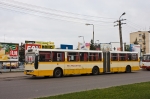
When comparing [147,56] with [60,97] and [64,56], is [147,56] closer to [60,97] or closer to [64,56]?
[64,56]

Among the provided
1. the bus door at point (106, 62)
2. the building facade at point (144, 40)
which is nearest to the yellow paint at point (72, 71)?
the bus door at point (106, 62)

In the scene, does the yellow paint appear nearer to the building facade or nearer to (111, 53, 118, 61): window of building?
(111, 53, 118, 61): window of building

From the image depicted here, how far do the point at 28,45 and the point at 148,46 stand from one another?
10316cm

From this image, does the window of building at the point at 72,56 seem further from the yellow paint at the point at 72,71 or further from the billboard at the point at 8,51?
the billboard at the point at 8,51

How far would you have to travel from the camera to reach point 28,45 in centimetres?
2975

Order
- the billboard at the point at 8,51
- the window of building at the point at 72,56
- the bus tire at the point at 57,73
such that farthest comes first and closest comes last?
the billboard at the point at 8,51 → the window of building at the point at 72,56 → the bus tire at the point at 57,73

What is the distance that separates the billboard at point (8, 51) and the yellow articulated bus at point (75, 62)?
5469 millimetres

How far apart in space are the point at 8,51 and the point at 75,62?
8.00m

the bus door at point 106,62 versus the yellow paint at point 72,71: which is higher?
the bus door at point 106,62

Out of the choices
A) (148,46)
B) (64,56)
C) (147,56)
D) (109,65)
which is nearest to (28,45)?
(64,56)

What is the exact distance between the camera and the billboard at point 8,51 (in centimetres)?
2714

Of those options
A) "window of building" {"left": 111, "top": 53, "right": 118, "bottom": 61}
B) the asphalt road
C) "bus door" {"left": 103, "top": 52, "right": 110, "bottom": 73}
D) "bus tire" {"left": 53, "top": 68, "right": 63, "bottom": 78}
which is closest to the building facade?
"window of building" {"left": 111, "top": 53, "right": 118, "bottom": 61}

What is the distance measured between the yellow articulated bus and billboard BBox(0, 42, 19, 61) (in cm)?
547

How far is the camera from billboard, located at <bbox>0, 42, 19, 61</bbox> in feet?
89.0
